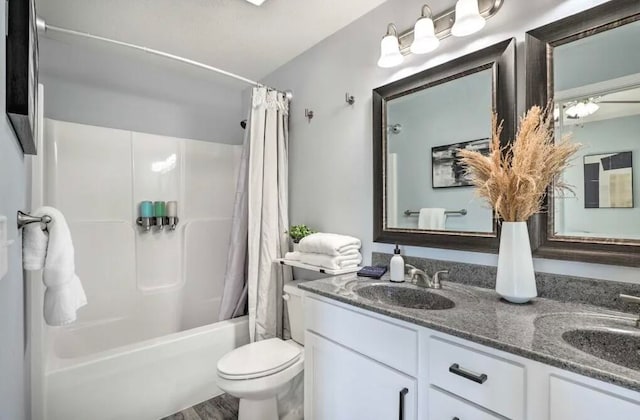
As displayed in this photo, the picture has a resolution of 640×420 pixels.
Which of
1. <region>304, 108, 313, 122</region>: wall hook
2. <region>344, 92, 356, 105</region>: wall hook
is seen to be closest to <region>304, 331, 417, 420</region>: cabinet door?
<region>344, 92, 356, 105</region>: wall hook

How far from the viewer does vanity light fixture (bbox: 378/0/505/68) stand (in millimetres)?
1356

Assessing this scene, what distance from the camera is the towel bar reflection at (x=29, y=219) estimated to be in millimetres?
852

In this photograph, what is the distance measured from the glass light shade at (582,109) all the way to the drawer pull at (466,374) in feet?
3.22

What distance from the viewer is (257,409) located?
5.33ft

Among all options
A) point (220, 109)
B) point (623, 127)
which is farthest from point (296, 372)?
point (220, 109)

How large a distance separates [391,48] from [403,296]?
1.26 metres

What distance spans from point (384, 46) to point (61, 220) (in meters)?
1.60

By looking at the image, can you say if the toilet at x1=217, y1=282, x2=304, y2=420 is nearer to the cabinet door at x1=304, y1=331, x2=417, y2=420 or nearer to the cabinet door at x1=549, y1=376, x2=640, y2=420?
the cabinet door at x1=304, y1=331, x2=417, y2=420

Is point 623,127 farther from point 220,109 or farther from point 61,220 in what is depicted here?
point 220,109

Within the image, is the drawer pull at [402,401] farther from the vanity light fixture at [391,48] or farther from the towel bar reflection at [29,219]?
the vanity light fixture at [391,48]

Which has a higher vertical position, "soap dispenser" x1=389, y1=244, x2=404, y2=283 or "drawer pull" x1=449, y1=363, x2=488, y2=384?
"soap dispenser" x1=389, y1=244, x2=404, y2=283

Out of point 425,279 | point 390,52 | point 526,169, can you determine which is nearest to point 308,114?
point 390,52

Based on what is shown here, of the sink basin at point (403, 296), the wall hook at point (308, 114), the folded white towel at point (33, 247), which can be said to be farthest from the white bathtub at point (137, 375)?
the wall hook at point (308, 114)

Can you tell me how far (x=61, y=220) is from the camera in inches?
38.7
